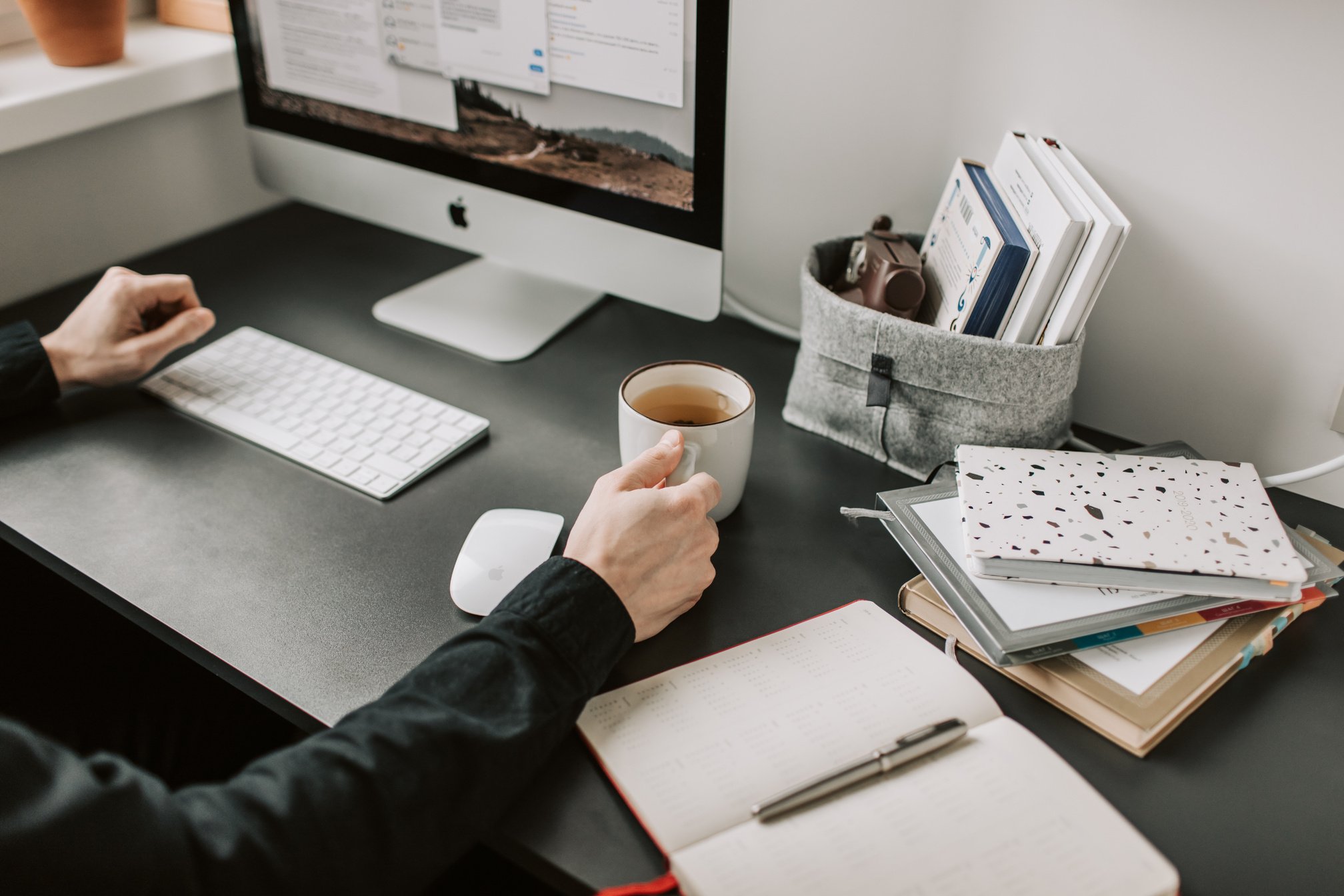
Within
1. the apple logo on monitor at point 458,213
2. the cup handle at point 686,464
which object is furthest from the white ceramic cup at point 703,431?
the apple logo on monitor at point 458,213

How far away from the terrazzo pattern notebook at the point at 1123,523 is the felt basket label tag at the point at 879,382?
0.29 feet

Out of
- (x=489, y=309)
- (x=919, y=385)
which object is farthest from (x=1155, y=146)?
(x=489, y=309)

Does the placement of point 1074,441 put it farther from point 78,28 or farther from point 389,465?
point 78,28

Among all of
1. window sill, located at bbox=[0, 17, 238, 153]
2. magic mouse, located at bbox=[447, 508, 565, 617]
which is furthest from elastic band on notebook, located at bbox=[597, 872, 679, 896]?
window sill, located at bbox=[0, 17, 238, 153]

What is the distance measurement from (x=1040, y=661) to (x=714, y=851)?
27cm

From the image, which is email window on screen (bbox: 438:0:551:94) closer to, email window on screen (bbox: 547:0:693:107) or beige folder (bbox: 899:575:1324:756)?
email window on screen (bbox: 547:0:693:107)

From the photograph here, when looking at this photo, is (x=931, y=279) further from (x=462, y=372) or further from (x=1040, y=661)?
(x=462, y=372)

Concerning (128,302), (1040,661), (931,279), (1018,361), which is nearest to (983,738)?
(1040,661)

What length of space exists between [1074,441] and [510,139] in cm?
63

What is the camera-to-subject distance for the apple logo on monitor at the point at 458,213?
3.38 ft

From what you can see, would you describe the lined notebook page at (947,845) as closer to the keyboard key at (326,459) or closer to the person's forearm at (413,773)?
the person's forearm at (413,773)

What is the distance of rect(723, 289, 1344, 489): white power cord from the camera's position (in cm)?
79

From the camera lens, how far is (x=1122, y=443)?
3.00 ft

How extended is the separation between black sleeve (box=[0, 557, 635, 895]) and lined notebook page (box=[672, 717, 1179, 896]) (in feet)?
0.44
